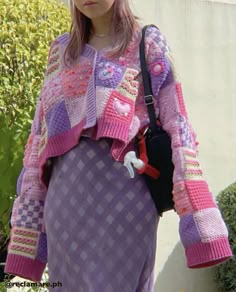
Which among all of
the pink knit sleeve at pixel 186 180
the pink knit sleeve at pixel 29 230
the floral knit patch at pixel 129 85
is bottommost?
the pink knit sleeve at pixel 29 230

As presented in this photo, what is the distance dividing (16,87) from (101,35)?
145 cm

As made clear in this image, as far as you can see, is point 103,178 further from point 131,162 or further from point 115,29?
point 115,29

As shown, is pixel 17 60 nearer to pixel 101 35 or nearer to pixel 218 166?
pixel 101 35

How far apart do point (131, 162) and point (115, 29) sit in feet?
1.81

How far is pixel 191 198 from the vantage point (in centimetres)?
254

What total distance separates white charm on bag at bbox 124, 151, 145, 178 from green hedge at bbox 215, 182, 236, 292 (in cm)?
346

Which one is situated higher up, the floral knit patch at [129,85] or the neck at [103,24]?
the neck at [103,24]

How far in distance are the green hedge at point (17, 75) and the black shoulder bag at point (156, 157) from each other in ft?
4.97

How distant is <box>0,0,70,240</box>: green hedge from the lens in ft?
13.2

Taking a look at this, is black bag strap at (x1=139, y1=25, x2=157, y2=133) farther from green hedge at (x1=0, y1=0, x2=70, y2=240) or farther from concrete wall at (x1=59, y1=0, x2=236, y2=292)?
concrete wall at (x1=59, y1=0, x2=236, y2=292)

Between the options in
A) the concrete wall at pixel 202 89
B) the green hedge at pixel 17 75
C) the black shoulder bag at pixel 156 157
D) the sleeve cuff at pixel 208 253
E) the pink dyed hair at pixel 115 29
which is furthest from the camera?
the concrete wall at pixel 202 89

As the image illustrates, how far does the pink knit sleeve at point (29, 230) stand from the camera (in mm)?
2816

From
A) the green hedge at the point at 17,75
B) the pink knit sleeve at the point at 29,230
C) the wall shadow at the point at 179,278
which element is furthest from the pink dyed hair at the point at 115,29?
the wall shadow at the point at 179,278

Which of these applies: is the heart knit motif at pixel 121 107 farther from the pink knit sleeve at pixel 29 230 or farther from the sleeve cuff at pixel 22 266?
the sleeve cuff at pixel 22 266
